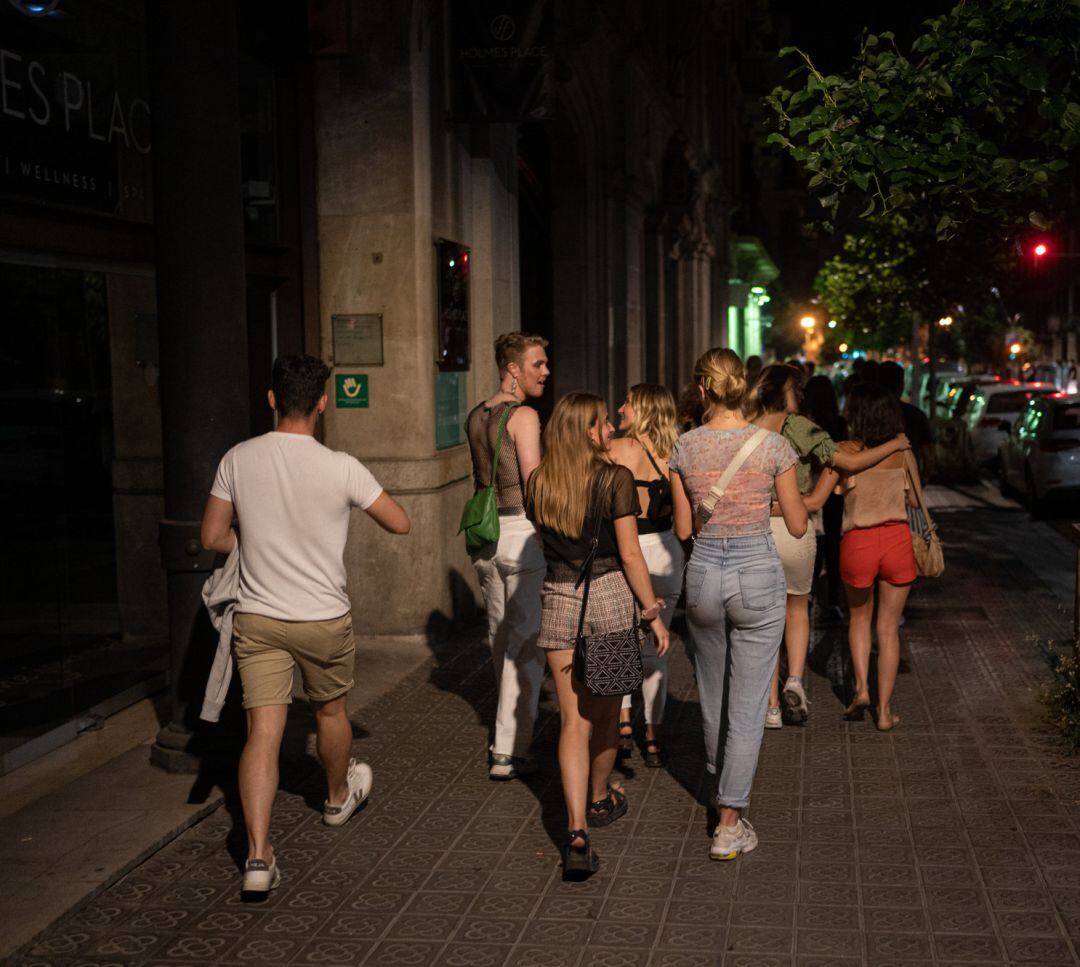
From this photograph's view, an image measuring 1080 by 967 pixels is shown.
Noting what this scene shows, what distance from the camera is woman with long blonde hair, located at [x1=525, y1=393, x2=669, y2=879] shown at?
6.03 metres

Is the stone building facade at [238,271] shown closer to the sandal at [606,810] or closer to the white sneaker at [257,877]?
the white sneaker at [257,877]

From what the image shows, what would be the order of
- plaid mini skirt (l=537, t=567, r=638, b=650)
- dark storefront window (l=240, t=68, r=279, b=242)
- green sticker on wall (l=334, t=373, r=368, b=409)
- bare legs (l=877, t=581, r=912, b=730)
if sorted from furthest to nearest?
1. green sticker on wall (l=334, t=373, r=368, b=409)
2. dark storefront window (l=240, t=68, r=279, b=242)
3. bare legs (l=877, t=581, r=912, b=730)
4. plaid mini skirt (l=537, t=567, r=638, b=650)

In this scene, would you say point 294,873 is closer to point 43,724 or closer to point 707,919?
point 707,919

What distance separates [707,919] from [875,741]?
272cm

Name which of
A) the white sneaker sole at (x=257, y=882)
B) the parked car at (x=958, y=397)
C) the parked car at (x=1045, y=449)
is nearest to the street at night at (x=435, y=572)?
the white sneaker sole at (x=257, y=882)

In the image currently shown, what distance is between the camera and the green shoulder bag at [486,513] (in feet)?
23.6

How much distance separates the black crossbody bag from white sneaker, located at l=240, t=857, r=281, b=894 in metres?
1.38

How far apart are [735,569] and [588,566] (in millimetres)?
595

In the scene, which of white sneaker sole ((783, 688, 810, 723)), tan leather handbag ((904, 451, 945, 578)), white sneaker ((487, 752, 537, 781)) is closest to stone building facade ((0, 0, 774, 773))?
white sneaker ((487, 752, 537, 781))

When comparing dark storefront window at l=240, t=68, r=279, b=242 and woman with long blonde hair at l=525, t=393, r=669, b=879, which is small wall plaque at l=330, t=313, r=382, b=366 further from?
woman with long blonde hair at l=525, t=393, r=669, b=879

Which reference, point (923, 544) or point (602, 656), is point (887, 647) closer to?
point (923, 544)

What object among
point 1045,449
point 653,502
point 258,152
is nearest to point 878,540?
point 653,502

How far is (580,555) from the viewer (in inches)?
240

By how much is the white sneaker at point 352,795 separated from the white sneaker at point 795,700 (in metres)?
2.54
